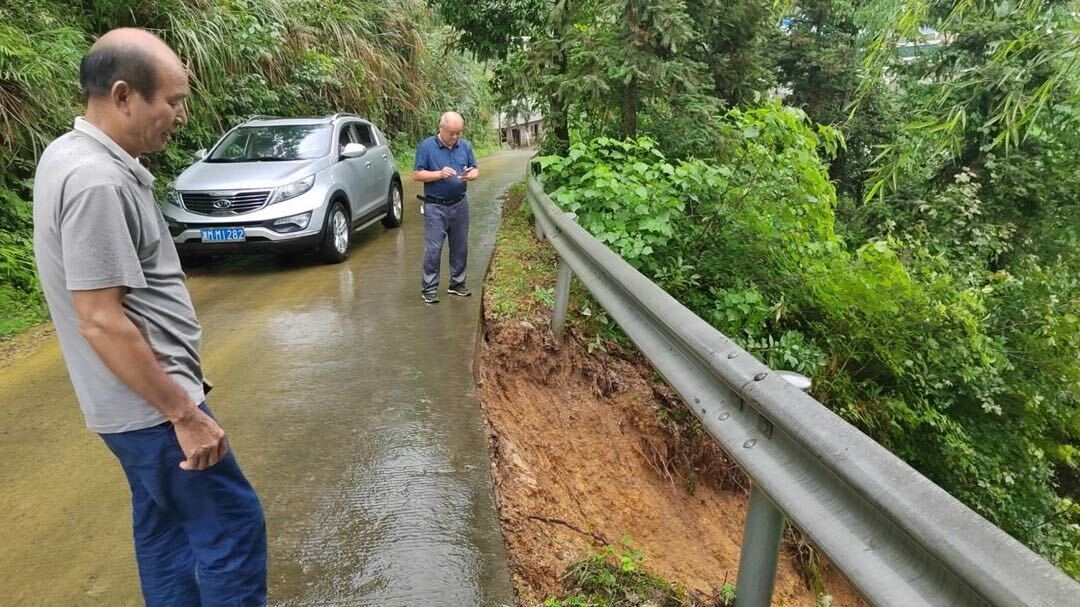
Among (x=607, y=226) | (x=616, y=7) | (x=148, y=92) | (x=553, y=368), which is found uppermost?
(x=616, y=7)

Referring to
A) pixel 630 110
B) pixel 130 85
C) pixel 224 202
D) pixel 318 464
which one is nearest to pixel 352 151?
pixel 224 202

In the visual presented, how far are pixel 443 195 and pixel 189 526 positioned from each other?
4928 mm

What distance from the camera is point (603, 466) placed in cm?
441

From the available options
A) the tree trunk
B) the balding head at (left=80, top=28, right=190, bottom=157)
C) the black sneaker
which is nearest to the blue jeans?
the balding head at (left=80, top=28, right=190, bottom=157)

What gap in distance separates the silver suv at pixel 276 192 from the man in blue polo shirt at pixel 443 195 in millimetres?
2048

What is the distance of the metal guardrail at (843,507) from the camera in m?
1.10

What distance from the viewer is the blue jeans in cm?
199

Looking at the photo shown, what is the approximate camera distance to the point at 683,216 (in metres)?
5.75

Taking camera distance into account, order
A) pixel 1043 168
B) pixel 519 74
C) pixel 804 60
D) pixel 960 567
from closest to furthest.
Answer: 1. pixel 960 567
2. pixel 519 74
3. pixel 1043 168
4. pixel 804 60

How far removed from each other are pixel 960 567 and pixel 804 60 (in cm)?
1874

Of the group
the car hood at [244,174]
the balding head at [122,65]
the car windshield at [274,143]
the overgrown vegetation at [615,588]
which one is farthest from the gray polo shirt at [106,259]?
the car windshield at [274,143]

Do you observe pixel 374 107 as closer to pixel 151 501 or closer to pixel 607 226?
pixel 607 226

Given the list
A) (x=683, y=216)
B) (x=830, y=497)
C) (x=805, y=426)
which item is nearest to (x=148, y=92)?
(x=805, y=426)

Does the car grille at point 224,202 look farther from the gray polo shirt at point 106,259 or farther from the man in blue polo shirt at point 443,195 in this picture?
the gray polo shirt at point 106,259
